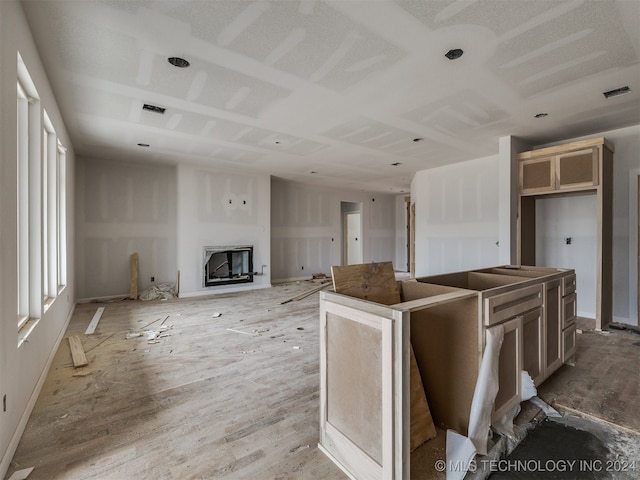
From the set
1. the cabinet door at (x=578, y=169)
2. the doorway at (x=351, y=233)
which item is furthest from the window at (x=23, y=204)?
the doorway at (x=351, y=233)

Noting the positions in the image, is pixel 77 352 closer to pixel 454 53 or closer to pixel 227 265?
pixel 227 265

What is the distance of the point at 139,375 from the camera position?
2854 mm

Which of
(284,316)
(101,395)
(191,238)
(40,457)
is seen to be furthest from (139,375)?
(191,238)

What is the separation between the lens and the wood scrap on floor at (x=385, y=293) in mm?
1838

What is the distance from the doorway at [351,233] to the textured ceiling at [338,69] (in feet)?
18.9

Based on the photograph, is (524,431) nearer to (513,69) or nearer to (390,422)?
(390,422)

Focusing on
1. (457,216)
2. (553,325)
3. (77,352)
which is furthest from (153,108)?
(457,216)

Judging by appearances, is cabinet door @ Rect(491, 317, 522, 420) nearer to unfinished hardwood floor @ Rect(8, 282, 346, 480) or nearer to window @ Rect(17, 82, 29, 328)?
unfinished hardwood floor @ Rect(8, 282, 346, 480)

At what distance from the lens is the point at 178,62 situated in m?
2.67

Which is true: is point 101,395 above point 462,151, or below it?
below

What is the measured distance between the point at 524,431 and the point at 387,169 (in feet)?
18.8

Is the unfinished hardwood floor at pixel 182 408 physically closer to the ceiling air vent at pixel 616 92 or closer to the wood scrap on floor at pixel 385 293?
the wood scrap on floor at pixel 385 293

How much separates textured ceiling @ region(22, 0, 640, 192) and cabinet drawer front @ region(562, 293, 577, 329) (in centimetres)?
210

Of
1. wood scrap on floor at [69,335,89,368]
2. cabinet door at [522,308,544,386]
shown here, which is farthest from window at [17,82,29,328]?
cabinet door at [522,308,544,386]
